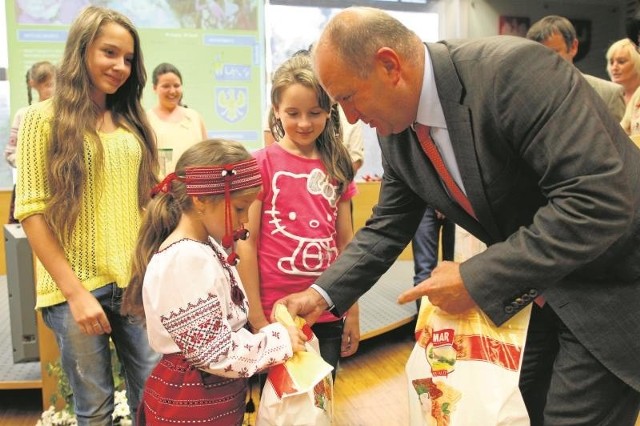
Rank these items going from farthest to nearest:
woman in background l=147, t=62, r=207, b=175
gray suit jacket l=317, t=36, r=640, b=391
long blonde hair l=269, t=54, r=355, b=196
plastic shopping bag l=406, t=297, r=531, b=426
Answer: woman in background l=147, t=62, r=207, b=175
long blonde hair l=269, t=54, r=355, b=196
plastic shopping bag l=406, t=297, r=531, b=426
gray suit jacket l=317, t=36, r=640, b=391

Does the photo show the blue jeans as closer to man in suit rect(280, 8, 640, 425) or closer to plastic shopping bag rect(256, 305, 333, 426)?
plastic shopping bag rect(256, 305, 333, 426)

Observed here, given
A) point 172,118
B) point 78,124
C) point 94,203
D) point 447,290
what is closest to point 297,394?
point 447,290

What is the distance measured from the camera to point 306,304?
1.51 metres

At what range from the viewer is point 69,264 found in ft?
5.17

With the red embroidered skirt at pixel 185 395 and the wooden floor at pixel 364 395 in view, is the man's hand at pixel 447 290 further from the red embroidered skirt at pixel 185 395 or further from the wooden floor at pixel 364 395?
the wooden floor at pixel 364 395

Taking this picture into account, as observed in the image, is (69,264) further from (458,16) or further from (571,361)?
(458,16)

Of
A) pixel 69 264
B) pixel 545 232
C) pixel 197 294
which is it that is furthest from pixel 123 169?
pixel 545 232

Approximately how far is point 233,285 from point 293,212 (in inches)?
14.4

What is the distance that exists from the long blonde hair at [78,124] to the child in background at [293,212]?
1.10 ft

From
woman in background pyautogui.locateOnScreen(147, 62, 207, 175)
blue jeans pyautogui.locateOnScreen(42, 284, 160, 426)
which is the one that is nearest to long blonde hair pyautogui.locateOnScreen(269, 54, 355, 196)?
blue jeans pyautogui.locateOnScreen(42, 284, 160, 426)

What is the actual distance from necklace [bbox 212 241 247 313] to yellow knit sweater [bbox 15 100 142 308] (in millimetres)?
313

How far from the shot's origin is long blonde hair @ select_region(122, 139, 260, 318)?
1.42m

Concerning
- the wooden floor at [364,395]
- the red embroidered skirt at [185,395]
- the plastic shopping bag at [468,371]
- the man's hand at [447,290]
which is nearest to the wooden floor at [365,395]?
the wooden floor at [364,395]

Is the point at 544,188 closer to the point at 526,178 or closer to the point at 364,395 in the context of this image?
the point at 526,178
